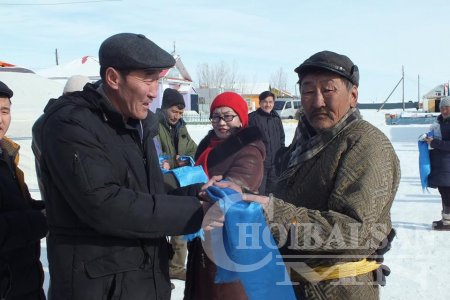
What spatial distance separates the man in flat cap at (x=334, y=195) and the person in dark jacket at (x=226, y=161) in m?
0.71

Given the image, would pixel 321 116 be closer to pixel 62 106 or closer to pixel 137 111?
pixel 137 111

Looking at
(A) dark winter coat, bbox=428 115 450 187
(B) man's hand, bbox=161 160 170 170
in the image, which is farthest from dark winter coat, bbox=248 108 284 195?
(B) man's hand, bbox=161 160 170 170

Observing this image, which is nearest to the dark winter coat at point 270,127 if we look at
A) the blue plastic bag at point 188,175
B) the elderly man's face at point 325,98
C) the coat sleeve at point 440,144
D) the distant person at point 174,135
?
the distant person at point 174,135

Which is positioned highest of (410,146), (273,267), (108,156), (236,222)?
(108,156)

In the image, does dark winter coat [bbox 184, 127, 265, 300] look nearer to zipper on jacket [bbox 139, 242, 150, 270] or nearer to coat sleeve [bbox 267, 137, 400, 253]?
zipper on jacket [bbox 139, 242, 150, 270]

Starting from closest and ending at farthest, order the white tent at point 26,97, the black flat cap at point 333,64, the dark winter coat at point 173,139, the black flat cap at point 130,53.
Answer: the black flat cap at point 130,53 < the black flat cap at point 333,64 < the dark winter coat at point 173,139 < the white tent at point 26,97

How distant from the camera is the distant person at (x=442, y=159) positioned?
6926 mm

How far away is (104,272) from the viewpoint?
6.04ft

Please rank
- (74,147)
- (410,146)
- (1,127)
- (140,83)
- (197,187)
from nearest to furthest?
1. (74,147)
2. (140,83)
3. (197,187)
4. (1,127)
5. (410,146)

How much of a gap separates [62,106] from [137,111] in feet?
0.97

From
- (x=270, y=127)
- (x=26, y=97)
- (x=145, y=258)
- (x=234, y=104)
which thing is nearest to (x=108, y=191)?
(x=145, y=258)

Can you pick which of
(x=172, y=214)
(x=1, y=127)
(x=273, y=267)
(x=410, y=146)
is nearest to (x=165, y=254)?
(x=172, y=214)

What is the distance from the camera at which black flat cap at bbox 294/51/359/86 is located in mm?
1989

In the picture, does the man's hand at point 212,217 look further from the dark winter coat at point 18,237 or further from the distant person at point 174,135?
the distant person at point 174,135
